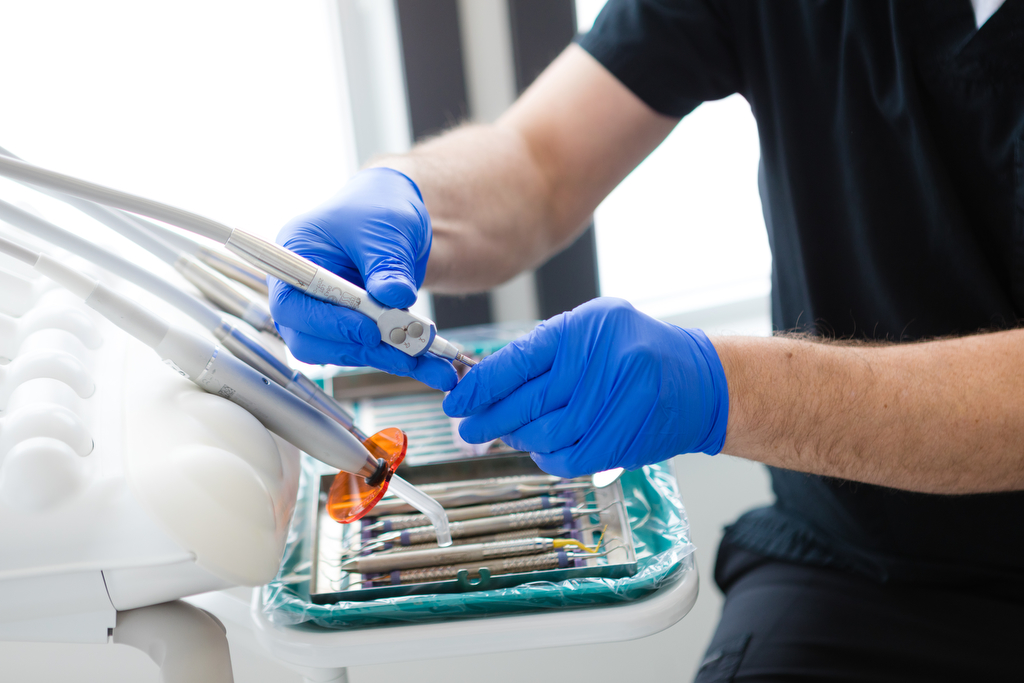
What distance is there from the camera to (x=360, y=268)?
608 millimetres

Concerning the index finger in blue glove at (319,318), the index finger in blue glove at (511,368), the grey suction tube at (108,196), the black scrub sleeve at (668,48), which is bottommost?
the index finger in blue glove at (511,368)

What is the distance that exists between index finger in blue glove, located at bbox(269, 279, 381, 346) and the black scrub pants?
0.52 m

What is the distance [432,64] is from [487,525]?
0.75 meters

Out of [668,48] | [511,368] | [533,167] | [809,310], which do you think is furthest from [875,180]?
[511,368]

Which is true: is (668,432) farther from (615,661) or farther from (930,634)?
(615,661)

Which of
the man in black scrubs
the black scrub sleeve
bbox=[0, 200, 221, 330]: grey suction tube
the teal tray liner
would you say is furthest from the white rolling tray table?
the black scrub sleeve

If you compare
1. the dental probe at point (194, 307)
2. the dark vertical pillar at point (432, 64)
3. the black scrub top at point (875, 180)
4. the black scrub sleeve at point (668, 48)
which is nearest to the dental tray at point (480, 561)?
the dental probe at point (194, 307)

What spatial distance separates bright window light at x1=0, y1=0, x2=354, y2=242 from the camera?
0.96 meters

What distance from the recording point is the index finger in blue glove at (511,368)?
1.78ft

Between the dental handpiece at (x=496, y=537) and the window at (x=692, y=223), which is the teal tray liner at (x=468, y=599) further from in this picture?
the window at (x=692, y=223)

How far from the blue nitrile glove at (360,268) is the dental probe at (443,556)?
0.41 feet

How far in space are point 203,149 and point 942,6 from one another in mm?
931

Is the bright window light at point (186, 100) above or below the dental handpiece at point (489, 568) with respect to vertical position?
above

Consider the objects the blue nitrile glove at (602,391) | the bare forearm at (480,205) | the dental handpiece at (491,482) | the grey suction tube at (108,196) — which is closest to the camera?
the grey suction tube at (108,196)
